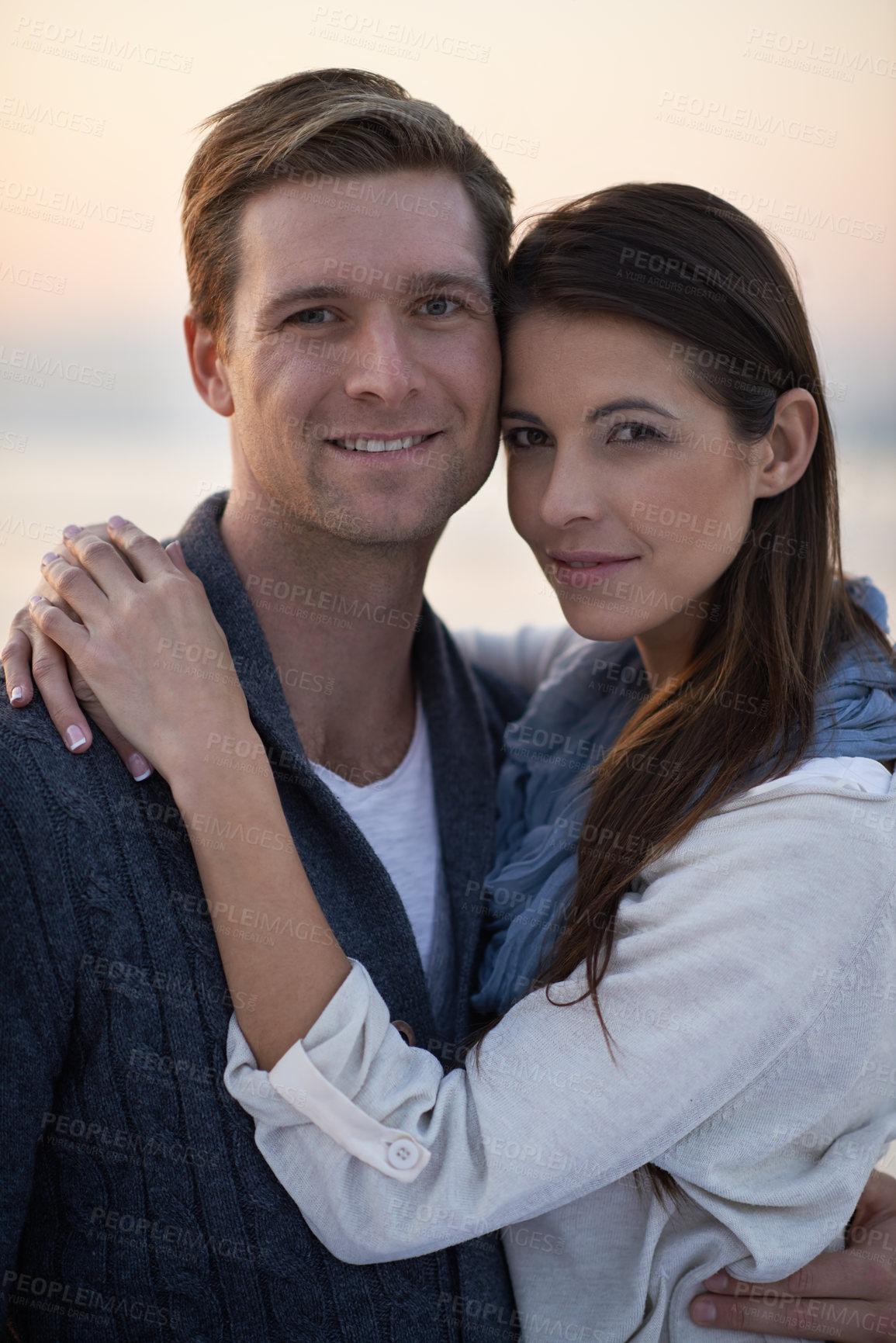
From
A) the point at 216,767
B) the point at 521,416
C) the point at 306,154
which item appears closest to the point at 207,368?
the point at 306,154

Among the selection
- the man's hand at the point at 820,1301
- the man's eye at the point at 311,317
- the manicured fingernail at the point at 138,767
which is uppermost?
the man's eye at the point at 311,317

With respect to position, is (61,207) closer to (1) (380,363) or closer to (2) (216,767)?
(1) (380,363)

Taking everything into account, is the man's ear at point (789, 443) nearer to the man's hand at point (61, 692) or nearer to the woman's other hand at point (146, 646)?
the woman's other hand at point (146, 646)

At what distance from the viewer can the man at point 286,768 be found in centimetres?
121

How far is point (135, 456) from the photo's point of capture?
3.22 meters

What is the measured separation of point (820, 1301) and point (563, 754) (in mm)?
879

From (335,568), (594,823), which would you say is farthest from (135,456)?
(594,823)

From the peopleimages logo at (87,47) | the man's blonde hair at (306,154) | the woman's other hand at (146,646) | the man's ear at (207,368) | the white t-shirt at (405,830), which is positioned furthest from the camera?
the peopleimages logo at (87,47)

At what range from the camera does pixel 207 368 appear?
1.72m

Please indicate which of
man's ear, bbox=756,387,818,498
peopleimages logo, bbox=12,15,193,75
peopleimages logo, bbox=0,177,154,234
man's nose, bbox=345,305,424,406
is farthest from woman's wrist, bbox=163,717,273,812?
peopleimages logo, bbox=12,15,193,75

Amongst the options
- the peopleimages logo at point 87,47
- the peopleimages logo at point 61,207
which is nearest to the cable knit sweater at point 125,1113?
the peopleimages logo at point 61,207

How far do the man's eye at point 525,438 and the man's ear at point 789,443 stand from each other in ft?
1.13

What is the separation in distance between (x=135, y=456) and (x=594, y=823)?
2.33m

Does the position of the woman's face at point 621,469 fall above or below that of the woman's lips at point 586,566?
above
